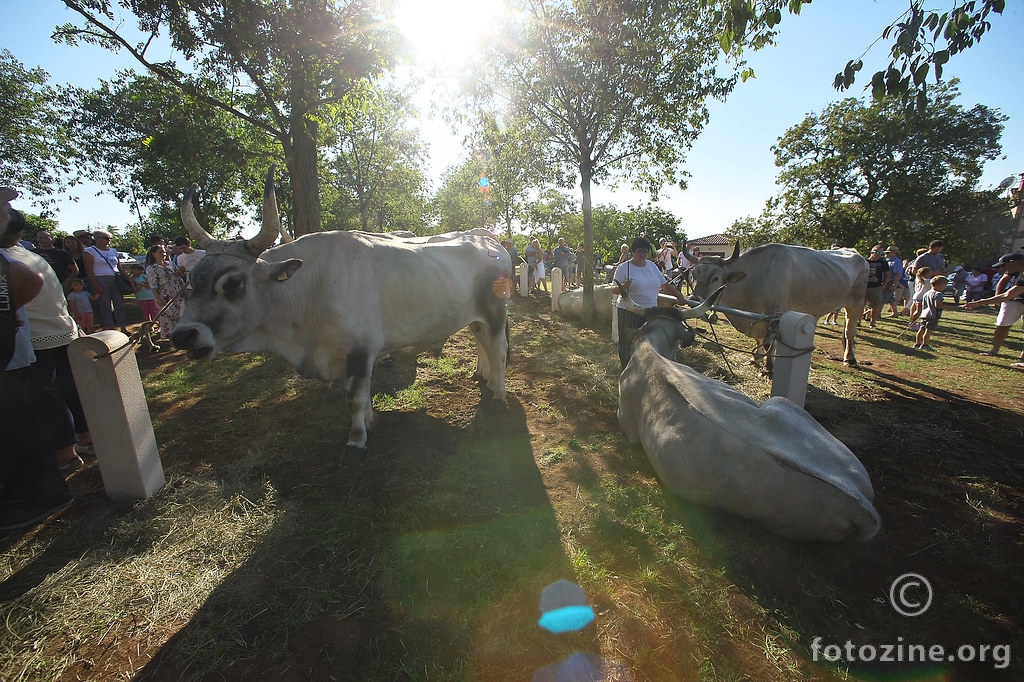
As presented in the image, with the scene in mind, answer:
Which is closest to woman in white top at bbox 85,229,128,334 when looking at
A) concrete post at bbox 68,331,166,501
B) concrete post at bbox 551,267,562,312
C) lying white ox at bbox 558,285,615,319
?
concrete post at bbox 68,331,166,501

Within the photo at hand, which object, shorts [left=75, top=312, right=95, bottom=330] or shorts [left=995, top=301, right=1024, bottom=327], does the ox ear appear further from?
shorts [left=995, top=301, right=1024, bottom=327]

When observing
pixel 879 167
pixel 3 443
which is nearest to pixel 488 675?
pixel 3 443

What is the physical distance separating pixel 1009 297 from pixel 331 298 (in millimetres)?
10679

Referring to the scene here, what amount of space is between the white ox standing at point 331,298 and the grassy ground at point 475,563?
983 mm

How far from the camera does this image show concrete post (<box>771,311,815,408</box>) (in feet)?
12.7

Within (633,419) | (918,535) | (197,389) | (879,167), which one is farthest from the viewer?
(879,167)

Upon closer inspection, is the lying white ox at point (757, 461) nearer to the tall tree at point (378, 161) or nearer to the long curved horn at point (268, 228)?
the long curved horn at point (268, 228)

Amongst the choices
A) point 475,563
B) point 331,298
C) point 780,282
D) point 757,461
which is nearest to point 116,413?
point 331,298

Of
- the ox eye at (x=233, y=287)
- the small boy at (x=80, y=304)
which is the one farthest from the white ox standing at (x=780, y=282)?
the small boy at (x=80, y=304)

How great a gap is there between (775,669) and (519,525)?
65.1 inches

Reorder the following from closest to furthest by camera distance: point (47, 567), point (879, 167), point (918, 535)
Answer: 1. point (47, 567)
2. point (918, 535)
3. point (879, 167)

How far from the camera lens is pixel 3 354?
9.78 ft

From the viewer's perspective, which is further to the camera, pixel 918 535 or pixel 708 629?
pixel 918 535

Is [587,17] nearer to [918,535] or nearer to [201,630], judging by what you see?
[918,535]
